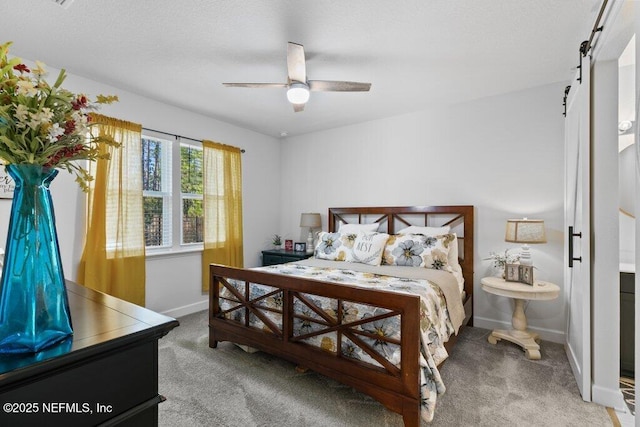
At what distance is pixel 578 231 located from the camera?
2420mm

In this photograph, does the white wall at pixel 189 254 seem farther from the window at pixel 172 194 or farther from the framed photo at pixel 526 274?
the framed photo at pixel 526 274

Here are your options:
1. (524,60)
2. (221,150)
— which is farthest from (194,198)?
(524,60)

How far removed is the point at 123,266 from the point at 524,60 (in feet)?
14.3

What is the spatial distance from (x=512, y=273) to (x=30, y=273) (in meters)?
3.40

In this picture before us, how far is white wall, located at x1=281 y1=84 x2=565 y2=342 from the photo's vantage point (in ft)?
10.3

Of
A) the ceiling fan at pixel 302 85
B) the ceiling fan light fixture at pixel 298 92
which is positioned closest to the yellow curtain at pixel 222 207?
the ceiling fan at pixel 302 85

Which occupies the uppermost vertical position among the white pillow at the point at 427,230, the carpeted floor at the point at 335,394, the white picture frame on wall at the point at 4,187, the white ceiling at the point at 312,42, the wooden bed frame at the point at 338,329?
the white ceiling at the point at 312,42

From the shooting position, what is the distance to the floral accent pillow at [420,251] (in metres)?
3.17

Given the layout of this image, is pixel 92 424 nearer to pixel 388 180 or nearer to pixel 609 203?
pixel 609 203

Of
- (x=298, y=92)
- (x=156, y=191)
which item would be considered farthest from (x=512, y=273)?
(x=156, y=191)

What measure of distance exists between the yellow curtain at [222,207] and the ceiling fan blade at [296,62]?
6.95 ft

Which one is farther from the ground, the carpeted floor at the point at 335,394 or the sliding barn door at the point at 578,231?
the sliding barn door at the point at 578,231

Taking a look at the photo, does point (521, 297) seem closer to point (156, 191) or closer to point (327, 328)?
point (327, 328)

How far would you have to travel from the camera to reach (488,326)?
3436 mm
